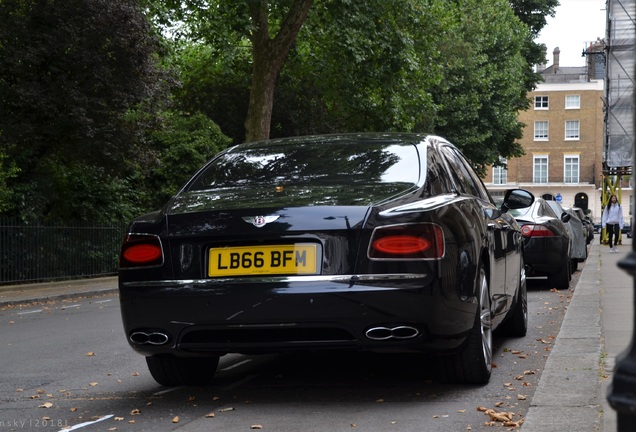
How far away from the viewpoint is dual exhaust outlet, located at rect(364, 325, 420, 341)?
213 inches

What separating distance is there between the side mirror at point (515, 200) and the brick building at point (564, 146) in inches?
3401

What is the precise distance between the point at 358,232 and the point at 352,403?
39.0 inches

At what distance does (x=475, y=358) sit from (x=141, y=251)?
79.6 inches

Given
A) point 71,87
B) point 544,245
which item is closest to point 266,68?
point 71,87

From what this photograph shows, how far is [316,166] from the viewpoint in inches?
257

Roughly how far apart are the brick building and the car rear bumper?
90.0 m

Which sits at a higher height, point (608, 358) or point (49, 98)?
point (49, 98)

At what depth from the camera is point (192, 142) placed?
30422 millimetres

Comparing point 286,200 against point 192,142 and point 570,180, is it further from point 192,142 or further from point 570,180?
point 570,180

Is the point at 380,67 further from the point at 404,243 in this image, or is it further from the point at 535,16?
the point at 535,16

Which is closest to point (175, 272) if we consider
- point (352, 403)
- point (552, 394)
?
point (352, 403)

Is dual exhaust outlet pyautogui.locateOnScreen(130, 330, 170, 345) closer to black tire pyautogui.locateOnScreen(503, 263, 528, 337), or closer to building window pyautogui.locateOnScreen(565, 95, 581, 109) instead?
black tire pyautogui.locateOnScreen(503, 263, 528, 337)

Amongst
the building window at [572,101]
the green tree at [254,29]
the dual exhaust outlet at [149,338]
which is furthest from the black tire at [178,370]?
the building window at [572,101]

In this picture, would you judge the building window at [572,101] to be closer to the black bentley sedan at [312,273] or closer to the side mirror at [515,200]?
the side mirror at [515,200]
